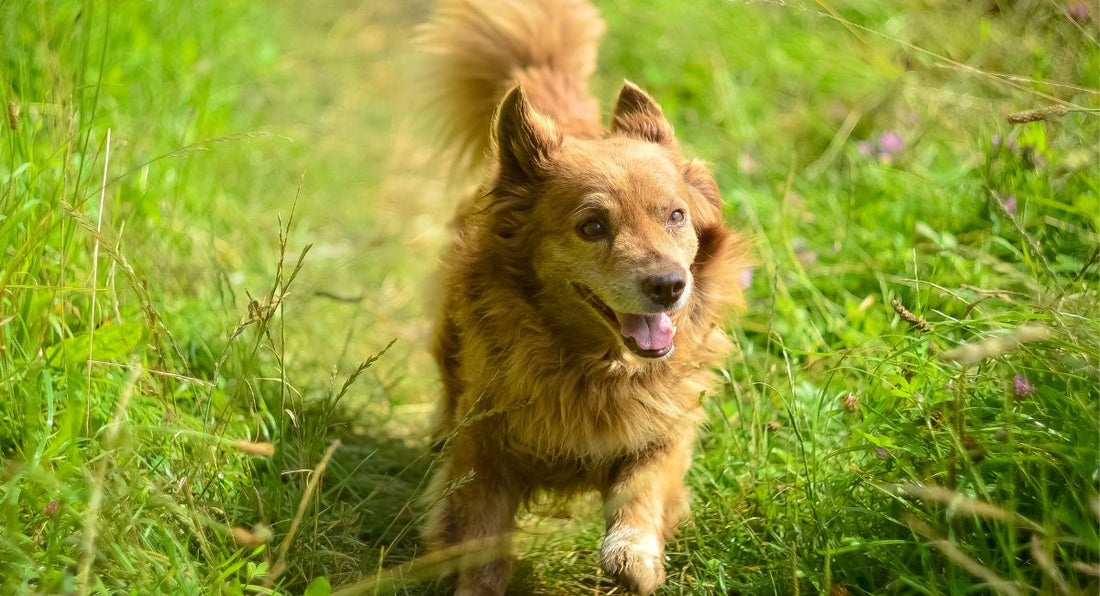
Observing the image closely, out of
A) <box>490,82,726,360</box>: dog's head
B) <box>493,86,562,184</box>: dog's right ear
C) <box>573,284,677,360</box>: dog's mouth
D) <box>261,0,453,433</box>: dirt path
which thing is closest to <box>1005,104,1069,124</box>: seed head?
<box>490,82,726,360</box>: dog's head

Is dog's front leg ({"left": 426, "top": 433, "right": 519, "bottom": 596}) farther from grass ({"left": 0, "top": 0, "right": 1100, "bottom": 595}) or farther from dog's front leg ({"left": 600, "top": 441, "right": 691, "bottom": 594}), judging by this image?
dog's front leg ({"left": 600, "top": 441, "right": 691, "bottom": 594})

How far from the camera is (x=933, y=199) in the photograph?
4.30 metres

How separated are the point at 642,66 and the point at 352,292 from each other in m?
2.49

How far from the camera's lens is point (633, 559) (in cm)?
287

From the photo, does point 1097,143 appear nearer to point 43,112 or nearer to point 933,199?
point 933,199

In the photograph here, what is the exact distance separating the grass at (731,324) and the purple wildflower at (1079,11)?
0.02 metres

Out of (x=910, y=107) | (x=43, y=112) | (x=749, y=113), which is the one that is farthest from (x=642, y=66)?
(x=43, y=112)

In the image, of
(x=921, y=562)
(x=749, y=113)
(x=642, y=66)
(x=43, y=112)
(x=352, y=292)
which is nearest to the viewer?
(x=921, y=562)

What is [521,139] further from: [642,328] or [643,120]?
[642,328]

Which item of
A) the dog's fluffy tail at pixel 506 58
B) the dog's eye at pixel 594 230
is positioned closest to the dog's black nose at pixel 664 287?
the dog's eye at pixel 594 230

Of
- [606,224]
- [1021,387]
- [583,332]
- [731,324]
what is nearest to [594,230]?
[606,224]

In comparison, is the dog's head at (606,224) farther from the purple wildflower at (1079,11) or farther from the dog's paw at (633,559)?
the purple wildflower at (1079,11)

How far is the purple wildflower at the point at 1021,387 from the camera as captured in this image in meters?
2.64

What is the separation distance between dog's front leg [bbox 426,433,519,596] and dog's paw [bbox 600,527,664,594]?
34 cm
